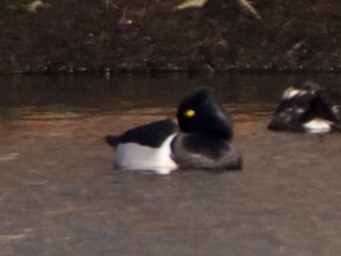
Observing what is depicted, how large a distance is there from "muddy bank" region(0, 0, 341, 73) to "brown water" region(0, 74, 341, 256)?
723cm

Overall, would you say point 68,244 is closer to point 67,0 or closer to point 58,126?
→ point 58,126

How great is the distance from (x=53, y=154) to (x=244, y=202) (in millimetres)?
3259

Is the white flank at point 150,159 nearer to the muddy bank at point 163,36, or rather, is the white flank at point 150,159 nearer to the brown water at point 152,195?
the brown water at point 152,195

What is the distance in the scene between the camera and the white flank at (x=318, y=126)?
53.0 feet

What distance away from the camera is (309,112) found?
1642 centimetres

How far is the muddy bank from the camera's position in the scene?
1006 inches

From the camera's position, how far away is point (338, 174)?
12953 millimetres

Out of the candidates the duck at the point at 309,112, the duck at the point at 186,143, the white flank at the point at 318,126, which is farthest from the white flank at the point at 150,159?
the white flank at the point at 318,126

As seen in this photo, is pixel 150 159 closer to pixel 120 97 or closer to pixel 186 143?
pixel 186 143

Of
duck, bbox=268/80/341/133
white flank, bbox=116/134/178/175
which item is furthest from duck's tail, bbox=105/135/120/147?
duck, bbox=268/80/341/133

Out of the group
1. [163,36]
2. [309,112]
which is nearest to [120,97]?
[309,112]

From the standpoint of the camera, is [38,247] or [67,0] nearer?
[38,247]

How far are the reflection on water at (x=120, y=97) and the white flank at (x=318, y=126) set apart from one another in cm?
92

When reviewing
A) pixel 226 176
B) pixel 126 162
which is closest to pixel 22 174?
pixel 126 162
